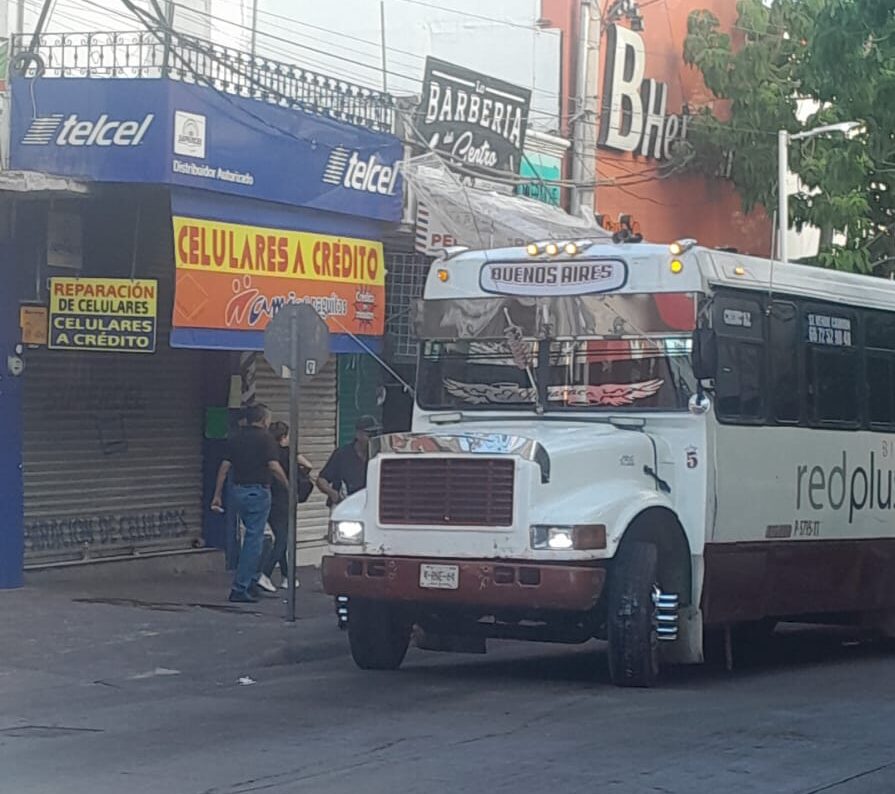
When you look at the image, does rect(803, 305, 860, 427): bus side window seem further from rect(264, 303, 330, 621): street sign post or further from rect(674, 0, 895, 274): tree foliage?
rect(674, 0, 895, 274): tree foliage

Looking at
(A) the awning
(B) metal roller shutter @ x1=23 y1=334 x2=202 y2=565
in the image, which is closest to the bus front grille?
(B) metal roller shutter @ x1=23 y1=334 x2=202 y2=565

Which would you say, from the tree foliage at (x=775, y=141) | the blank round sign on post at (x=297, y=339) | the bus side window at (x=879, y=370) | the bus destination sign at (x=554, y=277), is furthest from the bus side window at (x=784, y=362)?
the tree foliage at (x=775, y=141)

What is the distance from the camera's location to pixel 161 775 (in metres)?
8.88

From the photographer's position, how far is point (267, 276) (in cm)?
1708

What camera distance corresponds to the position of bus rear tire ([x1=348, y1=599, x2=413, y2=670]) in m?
12.8

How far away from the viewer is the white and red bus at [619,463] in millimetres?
11734

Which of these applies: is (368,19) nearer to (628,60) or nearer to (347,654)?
(628,60)

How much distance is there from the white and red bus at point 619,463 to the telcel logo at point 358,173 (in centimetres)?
469

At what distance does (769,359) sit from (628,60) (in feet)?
43.9

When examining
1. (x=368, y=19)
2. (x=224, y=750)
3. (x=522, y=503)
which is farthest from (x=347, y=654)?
(x=368, y=19)

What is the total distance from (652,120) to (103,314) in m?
12.4

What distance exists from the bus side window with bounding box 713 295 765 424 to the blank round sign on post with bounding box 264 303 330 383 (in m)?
3.94

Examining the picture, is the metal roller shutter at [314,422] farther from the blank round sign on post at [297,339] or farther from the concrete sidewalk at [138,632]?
the blank round sign on post at [297,339]

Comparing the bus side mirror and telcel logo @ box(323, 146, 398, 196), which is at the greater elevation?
telcel logo @ box(323, 146, 398, 196)
